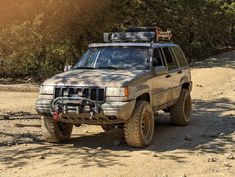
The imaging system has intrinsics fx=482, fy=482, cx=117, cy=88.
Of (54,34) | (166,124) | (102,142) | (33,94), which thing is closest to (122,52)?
(102,142)

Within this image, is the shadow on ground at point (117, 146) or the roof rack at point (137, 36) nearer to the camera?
the shadow on ground at point (117, 146)

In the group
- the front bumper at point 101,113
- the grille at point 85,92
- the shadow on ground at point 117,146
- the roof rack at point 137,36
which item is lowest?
the shadow on ground at point 117,146

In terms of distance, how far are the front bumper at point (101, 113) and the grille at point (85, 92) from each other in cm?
13

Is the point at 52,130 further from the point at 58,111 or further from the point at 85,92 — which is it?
the point at 85,92

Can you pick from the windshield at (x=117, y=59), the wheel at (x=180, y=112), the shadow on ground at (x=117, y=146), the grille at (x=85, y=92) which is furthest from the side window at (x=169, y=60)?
the grille at (x=85, y=92)

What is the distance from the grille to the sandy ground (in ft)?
3.03

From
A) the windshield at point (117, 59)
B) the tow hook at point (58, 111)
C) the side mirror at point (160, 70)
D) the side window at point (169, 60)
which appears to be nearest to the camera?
the tow hook at point (58, 111)

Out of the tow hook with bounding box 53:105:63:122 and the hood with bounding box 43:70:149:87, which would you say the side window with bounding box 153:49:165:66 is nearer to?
the hood with bounding box 43:70:149:87

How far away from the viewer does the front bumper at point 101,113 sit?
25.5ft

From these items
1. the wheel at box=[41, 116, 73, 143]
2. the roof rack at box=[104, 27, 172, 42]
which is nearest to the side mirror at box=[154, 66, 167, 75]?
the roof rack at box=[104, 27, 172, 42]

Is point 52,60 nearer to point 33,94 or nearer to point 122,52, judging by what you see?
point 33,94

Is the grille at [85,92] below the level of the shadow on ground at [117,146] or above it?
above

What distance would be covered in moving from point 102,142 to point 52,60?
40.3 ft

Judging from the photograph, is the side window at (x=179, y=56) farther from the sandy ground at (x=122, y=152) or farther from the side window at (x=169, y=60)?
the sandy ground at (x=122, y=152)
